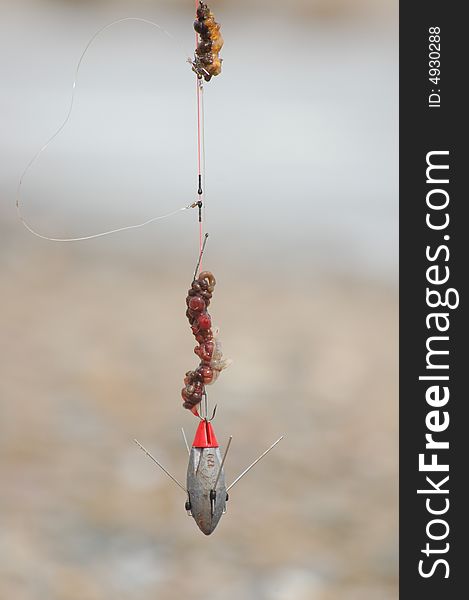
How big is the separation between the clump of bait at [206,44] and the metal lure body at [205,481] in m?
0.40

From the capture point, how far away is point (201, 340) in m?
1.09

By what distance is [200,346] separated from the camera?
108 centimetres

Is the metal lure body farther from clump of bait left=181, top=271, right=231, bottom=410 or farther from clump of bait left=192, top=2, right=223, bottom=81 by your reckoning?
clump of bait left=192, top=2, right=223, bottom=81

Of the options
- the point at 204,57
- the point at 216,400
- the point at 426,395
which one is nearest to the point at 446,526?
the point at 426,395

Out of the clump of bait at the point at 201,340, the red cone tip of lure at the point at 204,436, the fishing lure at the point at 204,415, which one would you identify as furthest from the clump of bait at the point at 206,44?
the red cone tip of lure at the point at 204,436

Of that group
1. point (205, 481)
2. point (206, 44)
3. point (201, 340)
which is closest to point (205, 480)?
point (205, 481)

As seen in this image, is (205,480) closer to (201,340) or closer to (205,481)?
(205,481)

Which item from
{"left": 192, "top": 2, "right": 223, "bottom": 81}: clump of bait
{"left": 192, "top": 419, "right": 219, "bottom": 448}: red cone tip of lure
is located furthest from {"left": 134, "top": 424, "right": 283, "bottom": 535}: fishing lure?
{"left": 192, "top": 2, "right": 223, "bottom": 81}: clump of bait

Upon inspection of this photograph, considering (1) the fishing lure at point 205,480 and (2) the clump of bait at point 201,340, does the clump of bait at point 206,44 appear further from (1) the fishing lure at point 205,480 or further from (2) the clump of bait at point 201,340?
(1) the fishing lure at point 205,480

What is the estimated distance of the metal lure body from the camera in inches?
42.2

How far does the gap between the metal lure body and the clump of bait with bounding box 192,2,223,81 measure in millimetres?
397

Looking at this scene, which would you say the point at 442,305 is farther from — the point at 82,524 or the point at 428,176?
the point at 82,524

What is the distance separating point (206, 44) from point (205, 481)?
1.61 feet

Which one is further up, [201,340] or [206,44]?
[206,44]
